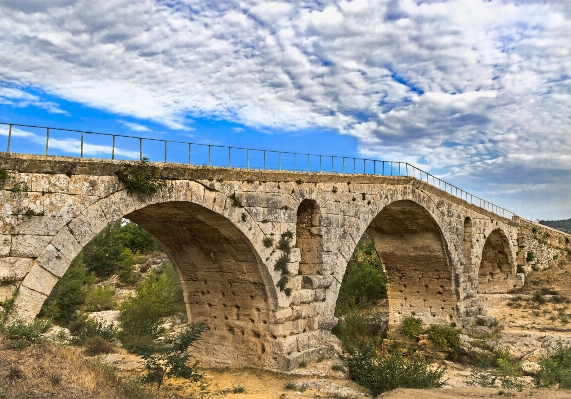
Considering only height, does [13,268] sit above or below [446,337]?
above

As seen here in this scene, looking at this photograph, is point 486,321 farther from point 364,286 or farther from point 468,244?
point 364,286

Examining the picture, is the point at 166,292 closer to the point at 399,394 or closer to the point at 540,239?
the point at 399,394

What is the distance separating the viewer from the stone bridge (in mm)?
9836

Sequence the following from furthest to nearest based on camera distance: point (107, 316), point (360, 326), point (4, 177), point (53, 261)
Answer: point (107, 316) < point (360, 326) < point (53, 261) < point (4, 177)

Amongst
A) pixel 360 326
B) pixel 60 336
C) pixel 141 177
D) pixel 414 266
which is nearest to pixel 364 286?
pixel 414 266

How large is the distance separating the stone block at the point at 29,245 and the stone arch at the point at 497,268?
91.8 ft

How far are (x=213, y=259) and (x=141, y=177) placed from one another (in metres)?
4.41

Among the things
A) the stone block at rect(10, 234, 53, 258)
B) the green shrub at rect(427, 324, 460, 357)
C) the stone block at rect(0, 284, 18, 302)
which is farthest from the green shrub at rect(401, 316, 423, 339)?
the stone block at rect(0, 284, 18, 302)

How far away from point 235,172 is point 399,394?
6.62m

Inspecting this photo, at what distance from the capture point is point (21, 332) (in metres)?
8.88

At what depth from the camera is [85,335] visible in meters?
18.6

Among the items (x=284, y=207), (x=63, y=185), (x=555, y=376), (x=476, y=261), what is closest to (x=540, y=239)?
(x=476, y=261)

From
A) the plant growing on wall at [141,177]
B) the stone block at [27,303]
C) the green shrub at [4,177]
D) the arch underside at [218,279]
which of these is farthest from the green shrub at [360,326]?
the green shrub at [4,177]

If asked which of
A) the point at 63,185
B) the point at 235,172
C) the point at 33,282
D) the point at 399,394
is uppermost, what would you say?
the point at 235,172
